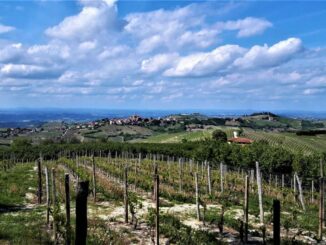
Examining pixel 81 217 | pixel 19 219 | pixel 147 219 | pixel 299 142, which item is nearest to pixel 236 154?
pixel 299 142

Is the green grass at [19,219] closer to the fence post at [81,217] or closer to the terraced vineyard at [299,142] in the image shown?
the fence post at [81,217]

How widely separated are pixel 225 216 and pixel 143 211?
3900mm

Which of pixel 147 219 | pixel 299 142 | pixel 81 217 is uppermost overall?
pixel 81 217

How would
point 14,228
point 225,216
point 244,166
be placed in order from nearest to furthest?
point 14,228 → point 225,216 → point 244,166

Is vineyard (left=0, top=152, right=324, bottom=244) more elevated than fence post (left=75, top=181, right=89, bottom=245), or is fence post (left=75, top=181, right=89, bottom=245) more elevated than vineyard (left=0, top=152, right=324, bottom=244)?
fence post (left=75, top=181, right=89, bottom=245)

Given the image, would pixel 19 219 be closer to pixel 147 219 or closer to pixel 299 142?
pixel 147 219

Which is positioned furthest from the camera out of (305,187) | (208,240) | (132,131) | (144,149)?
(132,131)

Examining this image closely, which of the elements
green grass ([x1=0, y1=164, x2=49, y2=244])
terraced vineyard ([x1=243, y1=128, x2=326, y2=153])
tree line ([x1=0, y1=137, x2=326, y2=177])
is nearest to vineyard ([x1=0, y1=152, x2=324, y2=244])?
green grass ([x1=0, y1=164, x2=49, y2=244])

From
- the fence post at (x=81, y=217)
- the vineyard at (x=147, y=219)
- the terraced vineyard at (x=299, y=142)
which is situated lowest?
the terraced vineyard at (x=299, y=142)

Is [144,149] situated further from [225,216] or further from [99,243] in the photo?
[99,243]

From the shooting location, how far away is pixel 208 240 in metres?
13.8

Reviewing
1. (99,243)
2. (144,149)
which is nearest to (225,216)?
(99,243)

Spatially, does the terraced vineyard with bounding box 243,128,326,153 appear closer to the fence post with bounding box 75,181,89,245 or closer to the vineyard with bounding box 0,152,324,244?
the vineyard with bounding box 0,152,324,244

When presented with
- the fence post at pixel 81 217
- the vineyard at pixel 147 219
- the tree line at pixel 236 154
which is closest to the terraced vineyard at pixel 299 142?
the tree line at pixel 236 154
